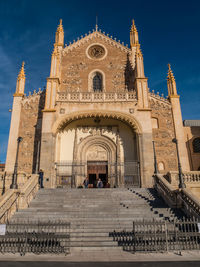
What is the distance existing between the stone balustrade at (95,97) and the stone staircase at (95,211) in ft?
30.2

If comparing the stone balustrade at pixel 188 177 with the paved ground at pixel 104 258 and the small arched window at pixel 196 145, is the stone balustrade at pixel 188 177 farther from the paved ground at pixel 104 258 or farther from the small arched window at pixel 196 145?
the small arched window at pixel 196 145

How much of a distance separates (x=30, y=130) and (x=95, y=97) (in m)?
7.66

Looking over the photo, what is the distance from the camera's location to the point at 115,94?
20.1m

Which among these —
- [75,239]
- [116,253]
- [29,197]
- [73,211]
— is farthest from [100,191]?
[116,253]

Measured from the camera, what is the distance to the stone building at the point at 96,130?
61.5 ft

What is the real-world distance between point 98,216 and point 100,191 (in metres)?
4.03

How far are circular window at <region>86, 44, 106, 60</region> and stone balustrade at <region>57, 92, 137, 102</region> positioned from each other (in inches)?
295

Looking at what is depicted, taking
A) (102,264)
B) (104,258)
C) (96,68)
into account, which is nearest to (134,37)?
(96,68)

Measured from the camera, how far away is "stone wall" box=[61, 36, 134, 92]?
930 inches

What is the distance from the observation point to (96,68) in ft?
80.3

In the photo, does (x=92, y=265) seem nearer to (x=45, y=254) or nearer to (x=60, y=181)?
(x=45, y=254)

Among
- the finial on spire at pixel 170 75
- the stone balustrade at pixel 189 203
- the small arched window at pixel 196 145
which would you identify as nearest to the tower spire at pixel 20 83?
the finial on spire at pixel 170 75

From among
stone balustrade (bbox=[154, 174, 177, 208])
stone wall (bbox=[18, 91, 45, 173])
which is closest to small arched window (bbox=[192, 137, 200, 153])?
stone balustrade (bbox=[154, 174, 177, 208])

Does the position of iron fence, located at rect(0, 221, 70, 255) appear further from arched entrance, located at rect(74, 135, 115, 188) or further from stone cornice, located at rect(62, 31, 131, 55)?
stone cornice, located at rect(62, 31, 131, 55)
